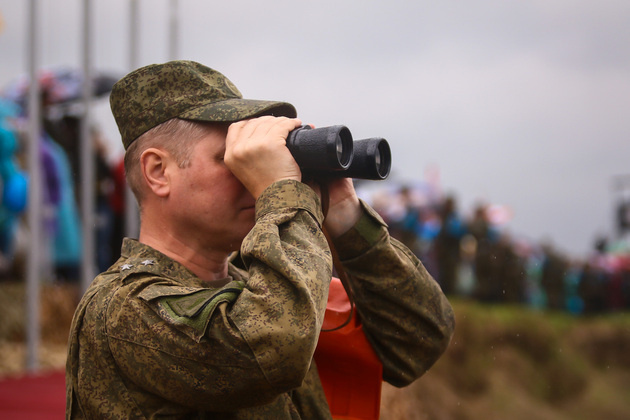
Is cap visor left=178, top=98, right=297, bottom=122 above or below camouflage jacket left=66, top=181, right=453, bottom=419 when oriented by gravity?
above

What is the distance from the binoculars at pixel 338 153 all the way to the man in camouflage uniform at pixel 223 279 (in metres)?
0.03

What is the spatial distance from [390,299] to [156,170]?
0.60 meters

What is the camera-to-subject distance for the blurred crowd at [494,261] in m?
8.02

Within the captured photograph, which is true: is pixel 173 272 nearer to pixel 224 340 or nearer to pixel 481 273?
pixel 224 340

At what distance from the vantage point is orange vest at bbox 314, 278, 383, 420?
1.71m

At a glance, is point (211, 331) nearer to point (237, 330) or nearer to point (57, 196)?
point (237, 330)

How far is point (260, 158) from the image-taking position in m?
1.41

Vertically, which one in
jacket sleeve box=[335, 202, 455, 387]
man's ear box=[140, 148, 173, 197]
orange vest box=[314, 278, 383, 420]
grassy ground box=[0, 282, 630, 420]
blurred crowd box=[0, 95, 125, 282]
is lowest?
grassy ground box=[0, 282, 630, 420]

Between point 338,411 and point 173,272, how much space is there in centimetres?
54

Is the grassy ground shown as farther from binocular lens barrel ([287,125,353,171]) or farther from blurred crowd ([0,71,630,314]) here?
binocular lens barrel ([287,125,353,171])

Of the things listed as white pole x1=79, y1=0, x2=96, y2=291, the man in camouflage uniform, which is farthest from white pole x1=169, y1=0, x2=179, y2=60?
the man in camouflage uniform

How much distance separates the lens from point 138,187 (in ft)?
5.31

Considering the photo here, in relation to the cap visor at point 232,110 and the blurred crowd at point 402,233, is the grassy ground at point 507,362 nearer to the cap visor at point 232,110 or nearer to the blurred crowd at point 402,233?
the blurred crowd at point 402,233

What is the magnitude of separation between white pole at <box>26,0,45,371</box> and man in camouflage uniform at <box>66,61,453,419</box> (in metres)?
3.46
